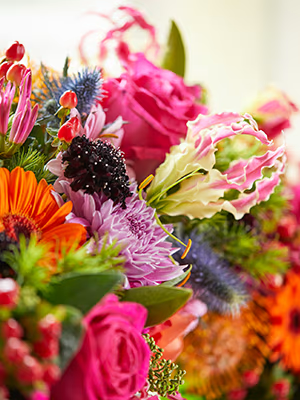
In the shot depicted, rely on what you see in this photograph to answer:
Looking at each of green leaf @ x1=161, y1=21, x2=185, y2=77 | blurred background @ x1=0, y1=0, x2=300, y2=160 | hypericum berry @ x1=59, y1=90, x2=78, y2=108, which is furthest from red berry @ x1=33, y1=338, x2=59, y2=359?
blurred background @ x1=0, y1=0, x2=300, y2=160

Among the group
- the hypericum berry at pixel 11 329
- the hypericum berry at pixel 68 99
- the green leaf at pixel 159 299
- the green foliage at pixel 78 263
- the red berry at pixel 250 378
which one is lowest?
the red berry at pixel 250 378

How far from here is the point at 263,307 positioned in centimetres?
69

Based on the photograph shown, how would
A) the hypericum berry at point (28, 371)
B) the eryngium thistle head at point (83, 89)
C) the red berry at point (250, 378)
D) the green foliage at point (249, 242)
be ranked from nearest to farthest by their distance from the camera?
the hypericum berry at point (28, 371) → the eryngium thistle head at point (83, 89) → the green foliage at point (249, 242) → the red berry at point (250, 378)

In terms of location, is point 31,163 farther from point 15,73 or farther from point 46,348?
point 46,348

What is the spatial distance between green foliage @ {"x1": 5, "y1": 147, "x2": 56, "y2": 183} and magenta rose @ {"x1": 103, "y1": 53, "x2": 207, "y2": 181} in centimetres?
13

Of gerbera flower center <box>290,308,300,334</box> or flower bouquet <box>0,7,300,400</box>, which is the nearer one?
flower bouquet <box>0,7,300,400</box>

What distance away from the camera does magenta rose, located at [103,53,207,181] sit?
49 centimetres

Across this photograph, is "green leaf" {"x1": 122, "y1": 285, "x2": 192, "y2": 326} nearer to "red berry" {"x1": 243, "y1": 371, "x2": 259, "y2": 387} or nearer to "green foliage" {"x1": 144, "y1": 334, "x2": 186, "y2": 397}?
"green foliage" {"x1": 144, "y1": 334, "x2": 186, "y2": 397}

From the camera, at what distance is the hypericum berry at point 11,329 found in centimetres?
20

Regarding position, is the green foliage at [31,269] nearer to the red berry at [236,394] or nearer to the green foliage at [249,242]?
the green foliage at [249,242]

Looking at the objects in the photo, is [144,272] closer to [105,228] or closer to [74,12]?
[105,228]

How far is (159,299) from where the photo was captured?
1.05ft

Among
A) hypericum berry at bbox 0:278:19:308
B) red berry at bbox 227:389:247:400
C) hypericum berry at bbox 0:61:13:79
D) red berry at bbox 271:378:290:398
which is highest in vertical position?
hypericum berry at bbox 0:61:13:79

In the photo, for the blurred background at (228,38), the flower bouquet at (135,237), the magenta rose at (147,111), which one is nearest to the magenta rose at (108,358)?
the flower bouquet at (135,237)
